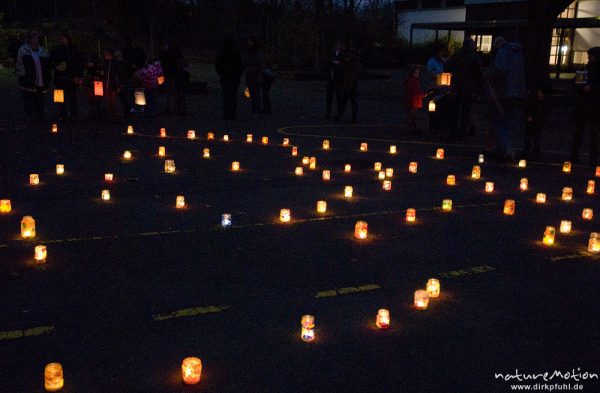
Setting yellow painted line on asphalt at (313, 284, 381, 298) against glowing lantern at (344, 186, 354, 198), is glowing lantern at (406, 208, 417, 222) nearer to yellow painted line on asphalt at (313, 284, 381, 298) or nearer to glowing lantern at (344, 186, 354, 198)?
glowing lantern at (344, 186, 354, 198)

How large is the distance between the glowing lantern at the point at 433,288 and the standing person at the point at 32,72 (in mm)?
12349

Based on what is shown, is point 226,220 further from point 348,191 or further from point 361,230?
point 348,191

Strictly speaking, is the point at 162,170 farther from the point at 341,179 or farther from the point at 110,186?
the point at 341,179

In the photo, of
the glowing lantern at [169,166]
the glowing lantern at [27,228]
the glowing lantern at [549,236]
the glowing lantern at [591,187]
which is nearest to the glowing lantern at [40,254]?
the glowing lantern at [27,228]

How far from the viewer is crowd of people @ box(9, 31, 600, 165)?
10594 mm

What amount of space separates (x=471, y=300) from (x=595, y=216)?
3.61 m

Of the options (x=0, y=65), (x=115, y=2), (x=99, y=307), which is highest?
(x=115, y=2)

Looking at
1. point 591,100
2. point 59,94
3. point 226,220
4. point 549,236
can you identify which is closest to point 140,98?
point 59,94

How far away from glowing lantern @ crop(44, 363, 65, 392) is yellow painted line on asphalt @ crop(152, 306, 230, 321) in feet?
3.33

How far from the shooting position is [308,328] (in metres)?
4.00

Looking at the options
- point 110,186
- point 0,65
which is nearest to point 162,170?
point 110,186

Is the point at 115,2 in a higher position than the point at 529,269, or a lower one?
higher

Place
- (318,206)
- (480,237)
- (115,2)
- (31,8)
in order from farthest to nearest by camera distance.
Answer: (31,8) → (115,2) → (318,206) → (480,237)

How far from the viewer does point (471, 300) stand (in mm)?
4762
